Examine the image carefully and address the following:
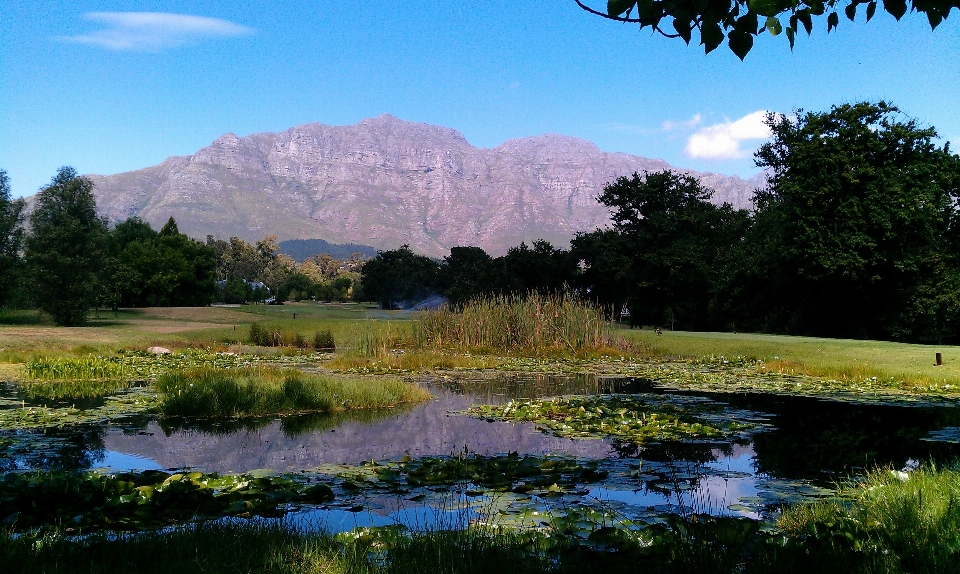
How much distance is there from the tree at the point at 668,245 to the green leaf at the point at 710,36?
158 feet

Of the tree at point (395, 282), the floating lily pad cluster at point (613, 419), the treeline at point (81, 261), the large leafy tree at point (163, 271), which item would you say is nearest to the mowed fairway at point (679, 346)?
the treeline at point (81, 261)

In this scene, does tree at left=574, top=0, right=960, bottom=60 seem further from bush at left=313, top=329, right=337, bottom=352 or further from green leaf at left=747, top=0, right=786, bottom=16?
bush at left=313, top=329, right=337, bottom=352

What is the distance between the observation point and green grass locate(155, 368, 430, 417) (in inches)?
534

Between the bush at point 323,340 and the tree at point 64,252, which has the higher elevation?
the tree at point 64,252

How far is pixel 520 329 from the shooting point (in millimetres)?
28484

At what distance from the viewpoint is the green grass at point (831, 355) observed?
19.7 meters

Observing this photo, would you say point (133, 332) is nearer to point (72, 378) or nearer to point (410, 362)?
point (72, 378)

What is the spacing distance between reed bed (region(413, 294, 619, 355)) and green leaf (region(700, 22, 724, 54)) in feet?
76.2

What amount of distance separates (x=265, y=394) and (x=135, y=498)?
7741mm

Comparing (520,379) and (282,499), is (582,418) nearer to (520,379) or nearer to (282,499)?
(282,499)

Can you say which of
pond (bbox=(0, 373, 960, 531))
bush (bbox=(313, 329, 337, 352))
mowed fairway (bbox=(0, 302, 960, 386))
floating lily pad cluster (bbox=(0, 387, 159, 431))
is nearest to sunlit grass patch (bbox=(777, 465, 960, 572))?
pond (bbox=(0, 373, 960, 531))

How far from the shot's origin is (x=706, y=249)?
5384 centimetres

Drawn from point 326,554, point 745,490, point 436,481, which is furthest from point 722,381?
point 326,554

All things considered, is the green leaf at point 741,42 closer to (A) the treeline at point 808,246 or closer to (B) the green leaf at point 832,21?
(B) the green leaf at point 832,21
